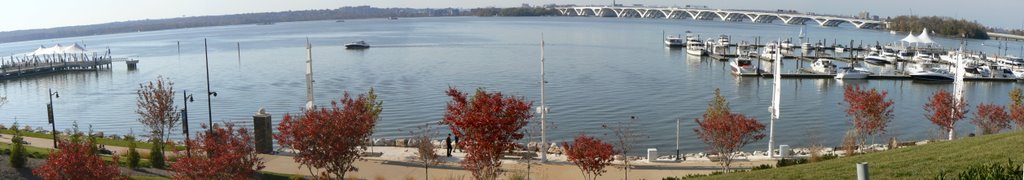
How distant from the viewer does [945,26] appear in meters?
127

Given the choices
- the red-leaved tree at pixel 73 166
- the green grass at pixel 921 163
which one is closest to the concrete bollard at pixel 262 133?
the red-leaved tree at pixel 73 166

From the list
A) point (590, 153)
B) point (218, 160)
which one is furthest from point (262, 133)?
point (590, 153)

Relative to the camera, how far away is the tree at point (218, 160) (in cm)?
1519

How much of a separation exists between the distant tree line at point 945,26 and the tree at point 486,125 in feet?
385

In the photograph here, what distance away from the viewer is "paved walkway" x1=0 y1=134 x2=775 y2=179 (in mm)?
21016

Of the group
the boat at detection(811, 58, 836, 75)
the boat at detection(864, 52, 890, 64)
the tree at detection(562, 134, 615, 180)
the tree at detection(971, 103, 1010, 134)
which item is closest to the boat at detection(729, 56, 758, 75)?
the boat at detection(811, 58, 836, 75)

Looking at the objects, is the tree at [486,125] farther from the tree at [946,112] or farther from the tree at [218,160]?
the tree at [946,112]

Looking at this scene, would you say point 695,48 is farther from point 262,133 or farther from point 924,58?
point 262,133

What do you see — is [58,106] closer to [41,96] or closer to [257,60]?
[41,96]

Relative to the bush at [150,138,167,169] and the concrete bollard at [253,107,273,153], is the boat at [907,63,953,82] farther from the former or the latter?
the bush at [150,138,167,169]

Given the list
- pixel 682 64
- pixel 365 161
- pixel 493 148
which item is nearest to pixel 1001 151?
pixel 493 148

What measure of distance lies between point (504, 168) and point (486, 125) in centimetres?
532

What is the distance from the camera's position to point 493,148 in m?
17.2

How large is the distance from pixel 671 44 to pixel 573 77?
42840 mm
